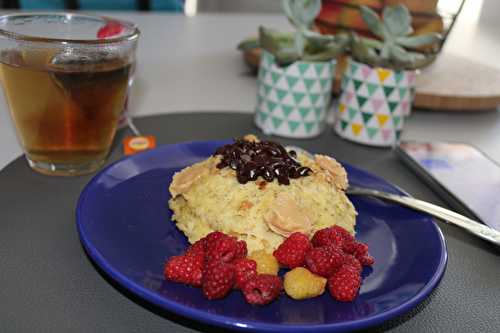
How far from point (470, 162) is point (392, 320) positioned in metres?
0.58

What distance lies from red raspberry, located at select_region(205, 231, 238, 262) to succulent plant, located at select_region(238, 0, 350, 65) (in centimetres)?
63

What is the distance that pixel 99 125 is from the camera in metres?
1.09

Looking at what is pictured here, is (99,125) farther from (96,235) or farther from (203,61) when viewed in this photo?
(203,61)

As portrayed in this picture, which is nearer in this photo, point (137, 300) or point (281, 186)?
point (137, 300)

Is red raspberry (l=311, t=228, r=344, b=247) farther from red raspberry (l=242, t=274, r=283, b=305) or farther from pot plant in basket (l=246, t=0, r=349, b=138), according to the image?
pot plant in basket (l=246, t=0, r=349, b=138)

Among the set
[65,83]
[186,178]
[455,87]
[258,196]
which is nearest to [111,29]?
[65,83]

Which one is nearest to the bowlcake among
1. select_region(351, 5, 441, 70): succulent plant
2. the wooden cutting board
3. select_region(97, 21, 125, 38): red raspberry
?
select_region(97, 21, 125, 38): red raspberry

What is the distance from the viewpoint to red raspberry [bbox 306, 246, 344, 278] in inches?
30.1

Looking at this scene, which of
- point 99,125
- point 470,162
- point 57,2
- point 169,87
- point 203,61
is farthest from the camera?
point 57,2

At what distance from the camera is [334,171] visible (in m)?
1.02

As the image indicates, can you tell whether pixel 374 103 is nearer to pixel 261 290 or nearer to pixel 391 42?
pixel 391 42

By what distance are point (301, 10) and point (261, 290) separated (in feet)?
2.60

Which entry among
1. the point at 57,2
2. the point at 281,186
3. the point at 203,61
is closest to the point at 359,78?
the point at 281,186

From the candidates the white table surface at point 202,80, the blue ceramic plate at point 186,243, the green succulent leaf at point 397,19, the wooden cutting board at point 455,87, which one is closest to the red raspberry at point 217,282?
the blue ceramic plate at point 186,243
